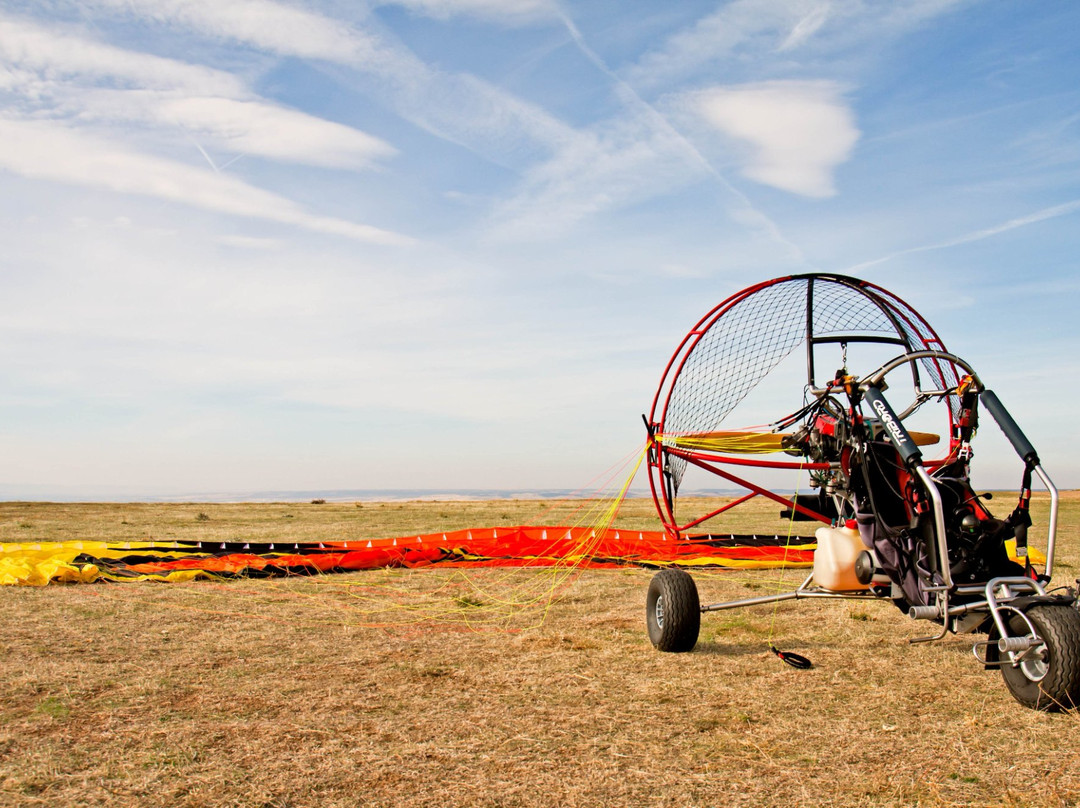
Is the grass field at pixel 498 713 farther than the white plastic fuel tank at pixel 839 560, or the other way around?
the white plastic fuel tank at pixel 839 560

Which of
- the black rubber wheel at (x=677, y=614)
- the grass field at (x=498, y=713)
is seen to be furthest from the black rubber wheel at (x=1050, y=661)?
the black rubber wheel at (x=677, y=614)

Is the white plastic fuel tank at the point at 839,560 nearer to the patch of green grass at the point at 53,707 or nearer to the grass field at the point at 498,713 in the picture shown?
the grass field at the point at 498,713

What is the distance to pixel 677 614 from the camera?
6.45 metres

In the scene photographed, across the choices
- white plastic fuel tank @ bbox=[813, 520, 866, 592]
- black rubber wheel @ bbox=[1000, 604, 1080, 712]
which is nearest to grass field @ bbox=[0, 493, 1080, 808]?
black rubber wheel @ bbox=[1000, 604, 1080, 712]

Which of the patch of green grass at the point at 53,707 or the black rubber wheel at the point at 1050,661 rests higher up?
the black rubber wheel at the point at 1050,661

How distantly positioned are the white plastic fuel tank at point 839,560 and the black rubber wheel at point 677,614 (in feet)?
3.26

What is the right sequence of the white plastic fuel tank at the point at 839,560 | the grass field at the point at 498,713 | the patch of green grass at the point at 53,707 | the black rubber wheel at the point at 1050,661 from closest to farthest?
the grass field at the point at 498,713, the black rubber wheel at the point at 1050,661, the patch of green grass at the point at 53,707, the white plastic fuel tank at the point at 839,560

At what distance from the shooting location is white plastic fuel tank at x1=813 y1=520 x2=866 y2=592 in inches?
231

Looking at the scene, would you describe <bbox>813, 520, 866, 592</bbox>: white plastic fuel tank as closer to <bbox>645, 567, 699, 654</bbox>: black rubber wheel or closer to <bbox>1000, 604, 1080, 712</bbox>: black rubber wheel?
<bbox>645, 567, 699, 654</bbox>: black rubber wheel

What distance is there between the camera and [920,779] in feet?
12.8

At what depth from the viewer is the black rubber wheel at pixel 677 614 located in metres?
6.45

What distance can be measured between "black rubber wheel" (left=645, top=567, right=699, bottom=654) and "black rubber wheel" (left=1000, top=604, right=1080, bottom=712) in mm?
2298

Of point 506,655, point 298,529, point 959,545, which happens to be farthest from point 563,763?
point 298,529

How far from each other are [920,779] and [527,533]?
32.3 feet
